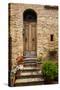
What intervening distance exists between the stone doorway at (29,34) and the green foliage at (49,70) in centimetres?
11

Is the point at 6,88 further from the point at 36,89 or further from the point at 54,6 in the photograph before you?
the point at 54,6

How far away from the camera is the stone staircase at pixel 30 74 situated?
2.57 metres

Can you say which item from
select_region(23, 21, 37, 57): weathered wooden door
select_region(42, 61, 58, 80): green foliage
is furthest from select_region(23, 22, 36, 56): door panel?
select_region(42, 61, 58, 80): green foliage

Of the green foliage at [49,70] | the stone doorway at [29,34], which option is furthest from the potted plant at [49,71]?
the stone doorway at [29,34]

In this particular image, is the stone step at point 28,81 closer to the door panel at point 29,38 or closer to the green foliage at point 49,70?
the green foliage at point 49,70

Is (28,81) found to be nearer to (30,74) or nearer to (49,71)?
(30,74)

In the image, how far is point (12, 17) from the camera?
254 cm

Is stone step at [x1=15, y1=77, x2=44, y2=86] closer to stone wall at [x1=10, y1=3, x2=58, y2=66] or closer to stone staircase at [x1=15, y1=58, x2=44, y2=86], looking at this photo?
stone staircase at [x1=15, y1=58, x2=44, y2=86]

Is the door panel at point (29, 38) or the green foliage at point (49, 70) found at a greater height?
the door panel at point (29, 38)

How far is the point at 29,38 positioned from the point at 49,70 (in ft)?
0.84

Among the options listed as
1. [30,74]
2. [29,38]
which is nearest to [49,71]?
[30,74]

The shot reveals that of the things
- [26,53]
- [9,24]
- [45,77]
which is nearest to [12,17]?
[9,24]

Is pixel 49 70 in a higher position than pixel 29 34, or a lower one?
lower

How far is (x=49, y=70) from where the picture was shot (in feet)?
8.58
